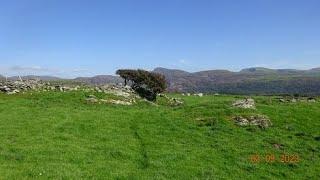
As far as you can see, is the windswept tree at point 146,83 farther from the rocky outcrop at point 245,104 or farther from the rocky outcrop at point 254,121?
the rocky outcrop at point 254,121

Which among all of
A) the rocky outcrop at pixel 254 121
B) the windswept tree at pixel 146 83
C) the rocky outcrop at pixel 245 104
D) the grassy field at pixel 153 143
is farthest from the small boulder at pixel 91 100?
the rocky outcrop at pixel 254 121

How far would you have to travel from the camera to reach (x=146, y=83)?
70.9 metres

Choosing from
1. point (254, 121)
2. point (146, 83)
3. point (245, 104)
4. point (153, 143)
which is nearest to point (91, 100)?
point (146, 83)

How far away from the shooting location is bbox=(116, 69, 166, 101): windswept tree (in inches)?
2766

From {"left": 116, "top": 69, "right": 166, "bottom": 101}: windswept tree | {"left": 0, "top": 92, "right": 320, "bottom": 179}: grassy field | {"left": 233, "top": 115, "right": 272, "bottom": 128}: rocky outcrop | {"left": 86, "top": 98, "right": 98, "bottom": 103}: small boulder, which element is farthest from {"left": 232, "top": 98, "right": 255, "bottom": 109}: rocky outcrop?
{"left": 116, "top": 69, "right": 166, "bottom": 101}: windswept tree

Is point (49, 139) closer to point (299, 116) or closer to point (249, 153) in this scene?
point (249, 153)

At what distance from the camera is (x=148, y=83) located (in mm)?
70562

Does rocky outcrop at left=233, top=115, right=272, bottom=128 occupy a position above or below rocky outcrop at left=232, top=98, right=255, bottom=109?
below

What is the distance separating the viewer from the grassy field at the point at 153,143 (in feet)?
92.4

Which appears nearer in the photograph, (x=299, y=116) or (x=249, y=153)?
(x=249, y=153)

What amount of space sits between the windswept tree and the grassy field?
19.9 metres

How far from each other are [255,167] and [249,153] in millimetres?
3065

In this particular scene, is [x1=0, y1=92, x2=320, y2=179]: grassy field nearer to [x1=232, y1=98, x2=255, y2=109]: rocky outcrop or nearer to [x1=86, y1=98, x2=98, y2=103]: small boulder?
[x1=232, y1=98, x2=255, y2=109]: rocky outcrop

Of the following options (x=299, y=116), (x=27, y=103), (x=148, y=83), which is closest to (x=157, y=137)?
(x=299, y=116)
